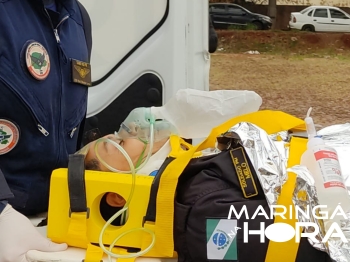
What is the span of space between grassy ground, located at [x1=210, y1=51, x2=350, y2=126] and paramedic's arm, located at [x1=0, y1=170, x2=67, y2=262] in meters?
5.84

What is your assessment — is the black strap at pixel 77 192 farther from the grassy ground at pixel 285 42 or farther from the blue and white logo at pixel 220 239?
the grassy ground at pixel 285 42

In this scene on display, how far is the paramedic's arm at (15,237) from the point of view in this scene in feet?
4.09

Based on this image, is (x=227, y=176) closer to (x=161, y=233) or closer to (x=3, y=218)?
(x=161, y=233)

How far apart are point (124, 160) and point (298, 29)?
1690cm

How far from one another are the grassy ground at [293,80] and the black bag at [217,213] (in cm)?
575

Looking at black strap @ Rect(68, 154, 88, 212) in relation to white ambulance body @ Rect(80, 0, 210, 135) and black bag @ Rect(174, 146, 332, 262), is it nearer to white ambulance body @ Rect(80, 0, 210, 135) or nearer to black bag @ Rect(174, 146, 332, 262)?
black bag @ Rect(174, 146, 332, 262)

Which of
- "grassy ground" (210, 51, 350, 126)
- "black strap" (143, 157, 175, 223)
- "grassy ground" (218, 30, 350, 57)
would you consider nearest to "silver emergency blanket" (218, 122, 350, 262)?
"black strap" (143, 157, 175, 223)

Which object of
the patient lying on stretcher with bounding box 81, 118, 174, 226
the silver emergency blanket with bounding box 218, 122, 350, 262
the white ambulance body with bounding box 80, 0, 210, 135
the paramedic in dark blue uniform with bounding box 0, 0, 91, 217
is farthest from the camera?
the white ambulance body with bounding box 80, 0, 210, 135

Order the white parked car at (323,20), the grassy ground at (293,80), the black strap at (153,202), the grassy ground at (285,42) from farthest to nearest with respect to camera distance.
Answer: the white parked car at (323,20) < the grassy ground at (285,42) < the grassy ground at (293,80) < the black strap at (153,202)

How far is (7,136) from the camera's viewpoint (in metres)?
1.43

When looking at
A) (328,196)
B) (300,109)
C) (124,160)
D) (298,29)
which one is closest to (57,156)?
(124,160)

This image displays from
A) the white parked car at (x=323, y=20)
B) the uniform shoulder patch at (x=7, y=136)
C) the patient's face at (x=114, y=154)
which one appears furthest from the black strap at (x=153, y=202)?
the white parked car at (x=323, y=20)

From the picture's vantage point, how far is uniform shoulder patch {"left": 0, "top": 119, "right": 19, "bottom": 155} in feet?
4.64

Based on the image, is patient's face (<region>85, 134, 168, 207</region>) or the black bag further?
patient's face (<region>85, 134, 168, 207</region>)
